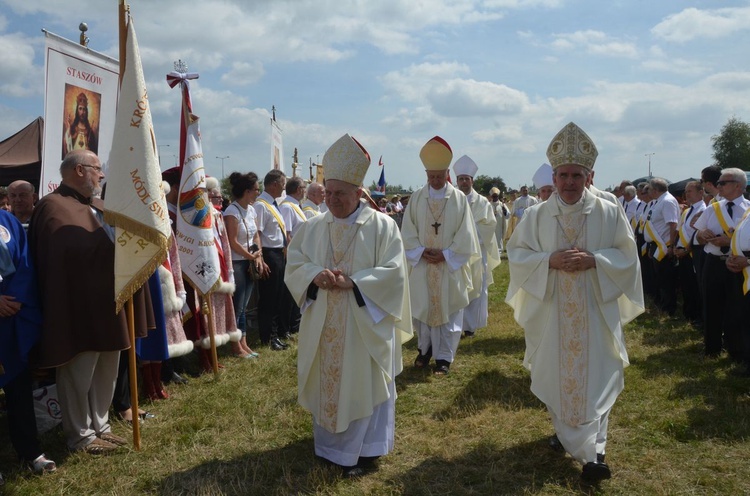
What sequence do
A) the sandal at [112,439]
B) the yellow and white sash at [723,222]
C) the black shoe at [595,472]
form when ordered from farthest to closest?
the yellow and white sash at [723,222] < the sandal at [112,439] < the black shoe at [595,472]

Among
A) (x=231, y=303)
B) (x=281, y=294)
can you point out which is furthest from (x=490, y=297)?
(x=231, y=303)

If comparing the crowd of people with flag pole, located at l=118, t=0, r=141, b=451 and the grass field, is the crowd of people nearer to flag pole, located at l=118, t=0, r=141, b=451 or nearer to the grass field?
flag pole, located at l=118, t=0, r=141, b=451

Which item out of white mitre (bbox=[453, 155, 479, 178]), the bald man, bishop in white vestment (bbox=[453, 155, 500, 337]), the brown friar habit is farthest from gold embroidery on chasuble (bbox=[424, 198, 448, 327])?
the bald man

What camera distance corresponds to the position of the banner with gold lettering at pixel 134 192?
4.52m

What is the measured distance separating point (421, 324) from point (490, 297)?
5546mm

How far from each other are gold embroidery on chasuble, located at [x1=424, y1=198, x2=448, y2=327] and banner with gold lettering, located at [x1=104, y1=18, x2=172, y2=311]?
3.27 m

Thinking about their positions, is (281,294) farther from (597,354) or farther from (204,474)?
(597,354)

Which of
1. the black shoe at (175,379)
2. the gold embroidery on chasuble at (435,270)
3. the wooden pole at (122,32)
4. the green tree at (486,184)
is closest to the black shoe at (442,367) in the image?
the gold embroidery on chasuble at (435,270)

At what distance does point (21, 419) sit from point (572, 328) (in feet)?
13.4

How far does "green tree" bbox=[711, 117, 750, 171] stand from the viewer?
59.5 m

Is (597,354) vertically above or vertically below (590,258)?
below

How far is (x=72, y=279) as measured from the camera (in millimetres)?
4469

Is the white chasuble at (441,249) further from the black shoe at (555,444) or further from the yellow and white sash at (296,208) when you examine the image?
the black shoe at (555,444)

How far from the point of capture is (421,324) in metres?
7.21
